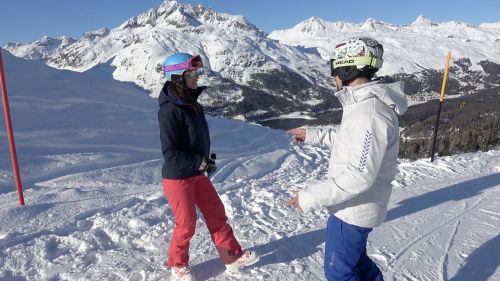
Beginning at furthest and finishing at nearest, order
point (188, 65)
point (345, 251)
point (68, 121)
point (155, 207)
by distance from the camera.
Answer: point (68, 121)
point (155, 207)
point (188, 65)
point (345, 251)

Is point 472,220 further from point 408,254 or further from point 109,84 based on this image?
point 109,84

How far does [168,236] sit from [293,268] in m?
1.61

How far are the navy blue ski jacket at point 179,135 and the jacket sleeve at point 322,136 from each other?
0.99 meters

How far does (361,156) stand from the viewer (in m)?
2.60

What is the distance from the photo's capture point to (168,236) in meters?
4.97

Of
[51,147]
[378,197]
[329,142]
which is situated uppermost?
[329,142]

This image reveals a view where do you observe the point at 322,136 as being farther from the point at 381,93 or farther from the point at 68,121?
the point at 68,121

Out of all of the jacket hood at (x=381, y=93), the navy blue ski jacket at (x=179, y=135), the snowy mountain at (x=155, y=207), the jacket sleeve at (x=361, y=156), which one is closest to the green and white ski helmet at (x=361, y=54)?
the jacket hood at (x=381, y=93)

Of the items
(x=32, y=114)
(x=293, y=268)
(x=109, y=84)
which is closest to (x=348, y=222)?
(x=293, y=268)

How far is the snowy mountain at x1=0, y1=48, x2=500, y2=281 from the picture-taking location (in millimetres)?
4270

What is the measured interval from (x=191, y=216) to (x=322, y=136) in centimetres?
144

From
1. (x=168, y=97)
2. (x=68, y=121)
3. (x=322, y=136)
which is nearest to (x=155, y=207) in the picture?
(x=168, y=97)

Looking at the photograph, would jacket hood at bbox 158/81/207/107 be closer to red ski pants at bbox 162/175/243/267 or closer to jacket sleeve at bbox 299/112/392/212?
red ski pants at bbox 162/175/243/267

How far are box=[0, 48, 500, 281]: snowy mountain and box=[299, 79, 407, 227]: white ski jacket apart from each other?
1.49 metres
